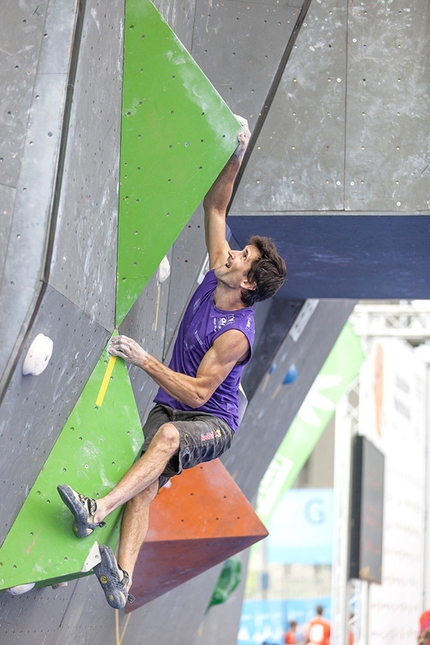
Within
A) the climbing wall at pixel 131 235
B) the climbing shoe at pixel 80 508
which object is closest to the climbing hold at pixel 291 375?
the climbing wall at pixel 131 235

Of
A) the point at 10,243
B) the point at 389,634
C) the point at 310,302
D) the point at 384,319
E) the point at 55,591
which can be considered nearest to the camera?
the point at 10,243

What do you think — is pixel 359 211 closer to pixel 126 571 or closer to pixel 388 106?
pixel 388 106

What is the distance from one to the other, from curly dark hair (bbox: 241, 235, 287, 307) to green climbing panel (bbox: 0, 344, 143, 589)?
62 centimetres

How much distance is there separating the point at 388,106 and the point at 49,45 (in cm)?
216

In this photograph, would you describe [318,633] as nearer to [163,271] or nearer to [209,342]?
[163,271]

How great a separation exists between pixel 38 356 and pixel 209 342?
101 cm

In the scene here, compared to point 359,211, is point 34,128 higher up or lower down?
higher up

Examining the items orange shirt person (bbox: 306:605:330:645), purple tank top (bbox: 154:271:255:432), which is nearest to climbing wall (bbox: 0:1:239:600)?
purple tank top (bbox: 154:271:255:432)

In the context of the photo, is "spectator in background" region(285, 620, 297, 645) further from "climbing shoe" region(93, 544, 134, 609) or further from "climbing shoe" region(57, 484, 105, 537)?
"climbing shoe" region(57, 484, 105, 537)

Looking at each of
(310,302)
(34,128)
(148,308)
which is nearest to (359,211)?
(148,308)

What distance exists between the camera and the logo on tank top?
11.1ft

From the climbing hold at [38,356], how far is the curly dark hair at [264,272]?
1076 millimetres

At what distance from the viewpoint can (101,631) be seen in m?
4.56

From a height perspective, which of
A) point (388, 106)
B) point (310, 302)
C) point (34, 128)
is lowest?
point (310, 302)
